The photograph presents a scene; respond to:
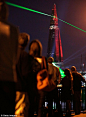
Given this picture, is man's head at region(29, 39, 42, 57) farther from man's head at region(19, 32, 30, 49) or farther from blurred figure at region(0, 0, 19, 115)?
blurred figure at region(0, 0, 19, 115)

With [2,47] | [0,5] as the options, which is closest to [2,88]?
[2,47]

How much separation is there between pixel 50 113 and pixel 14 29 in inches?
164

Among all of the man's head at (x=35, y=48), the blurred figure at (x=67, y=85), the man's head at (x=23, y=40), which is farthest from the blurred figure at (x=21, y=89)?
the blurred figure at (x=67, y=85)

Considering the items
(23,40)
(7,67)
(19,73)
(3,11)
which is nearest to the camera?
(7,67)

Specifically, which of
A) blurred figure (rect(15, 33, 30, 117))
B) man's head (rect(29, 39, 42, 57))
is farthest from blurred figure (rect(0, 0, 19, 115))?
man's head (rect(29, 39, 42, 57))

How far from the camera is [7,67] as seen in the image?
6.17 feet

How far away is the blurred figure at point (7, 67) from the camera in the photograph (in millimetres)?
1820

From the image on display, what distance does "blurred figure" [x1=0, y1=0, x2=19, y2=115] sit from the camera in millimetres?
1820

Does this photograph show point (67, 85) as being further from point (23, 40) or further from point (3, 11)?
point (3, 11)

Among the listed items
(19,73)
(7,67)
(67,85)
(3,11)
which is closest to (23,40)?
(19,73)

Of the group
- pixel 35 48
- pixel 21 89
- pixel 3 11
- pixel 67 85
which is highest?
pixel 35 48

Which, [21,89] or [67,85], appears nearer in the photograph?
[21,89]

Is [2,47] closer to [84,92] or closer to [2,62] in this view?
[2,62]

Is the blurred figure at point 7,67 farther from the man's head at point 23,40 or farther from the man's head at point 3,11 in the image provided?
the man's head at point 23,40
